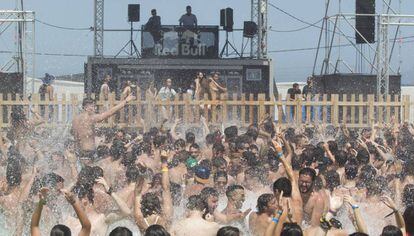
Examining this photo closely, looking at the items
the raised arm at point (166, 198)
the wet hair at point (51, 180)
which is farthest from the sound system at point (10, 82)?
the raised arm at point (166, 198)

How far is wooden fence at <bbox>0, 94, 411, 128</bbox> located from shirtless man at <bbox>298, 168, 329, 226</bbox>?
1334cm

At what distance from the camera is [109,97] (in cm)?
2380

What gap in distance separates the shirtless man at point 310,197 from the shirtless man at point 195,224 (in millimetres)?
1029

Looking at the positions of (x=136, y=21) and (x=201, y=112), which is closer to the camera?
(x=201, y=112)

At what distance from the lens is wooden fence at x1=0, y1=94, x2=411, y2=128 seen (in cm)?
2381

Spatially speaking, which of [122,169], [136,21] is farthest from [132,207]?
→ [136,21]

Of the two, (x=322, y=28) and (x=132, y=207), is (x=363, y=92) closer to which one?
(x=322, y=28)

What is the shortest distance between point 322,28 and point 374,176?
61.4 feet

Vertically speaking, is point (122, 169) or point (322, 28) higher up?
point (322, 28)

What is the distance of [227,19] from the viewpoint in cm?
3180

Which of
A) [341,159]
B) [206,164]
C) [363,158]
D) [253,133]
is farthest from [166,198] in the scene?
[253,133]

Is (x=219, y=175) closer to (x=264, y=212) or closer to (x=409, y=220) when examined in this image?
(x=264, y=212)

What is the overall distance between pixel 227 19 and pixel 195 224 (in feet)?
74.3

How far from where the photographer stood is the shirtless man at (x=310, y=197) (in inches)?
402
